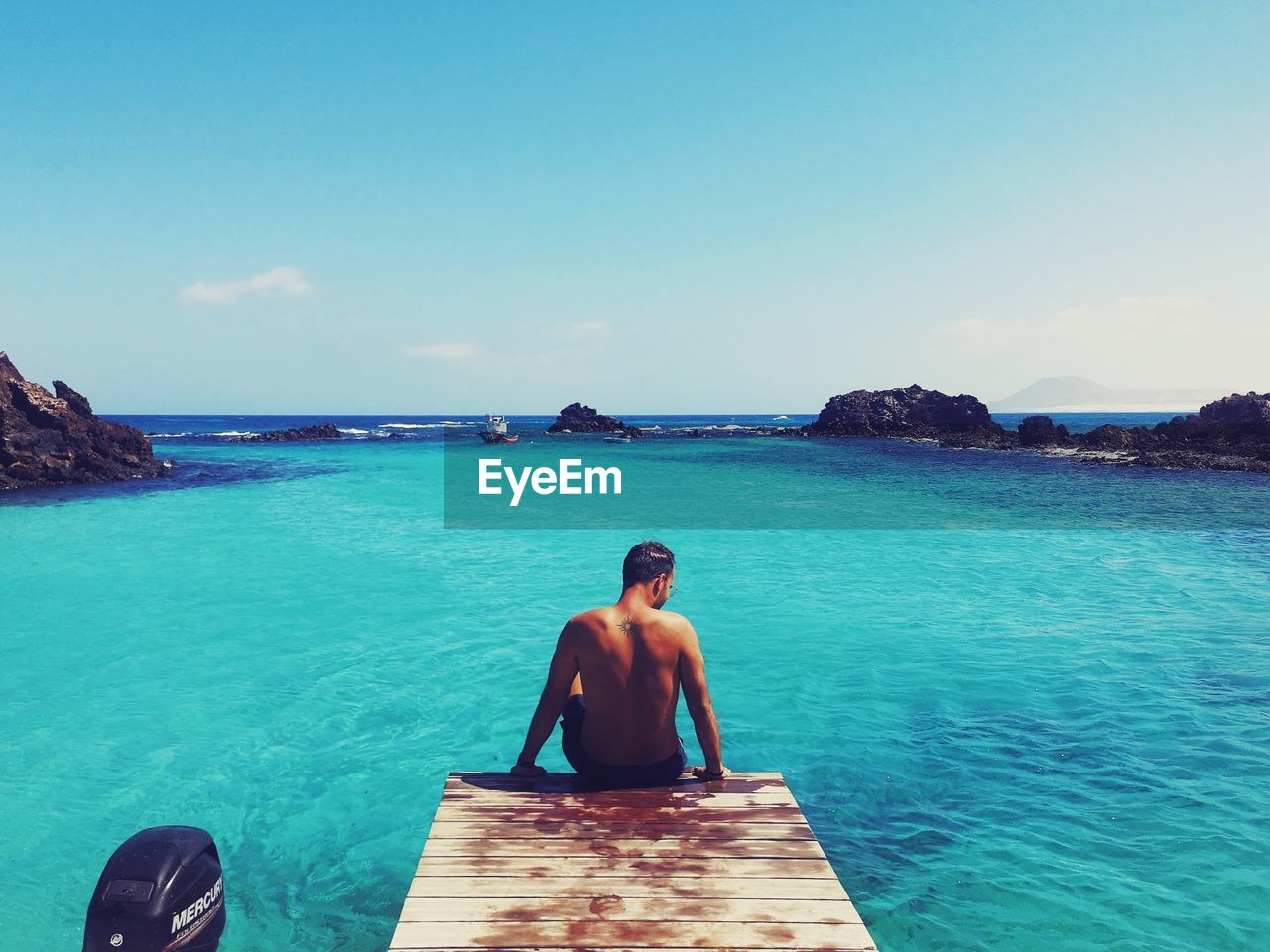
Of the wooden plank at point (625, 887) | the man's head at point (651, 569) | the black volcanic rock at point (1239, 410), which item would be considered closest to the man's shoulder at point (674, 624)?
the man's head at point (651, 569)

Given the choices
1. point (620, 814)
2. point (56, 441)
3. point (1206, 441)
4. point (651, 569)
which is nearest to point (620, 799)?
point (620, 814)

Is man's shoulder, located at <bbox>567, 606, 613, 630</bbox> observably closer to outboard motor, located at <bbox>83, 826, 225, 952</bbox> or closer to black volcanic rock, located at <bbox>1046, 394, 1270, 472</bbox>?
outboard motor, located at <bbox>83, 826, 225, 952</bbox>

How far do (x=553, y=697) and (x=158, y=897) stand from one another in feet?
8.30

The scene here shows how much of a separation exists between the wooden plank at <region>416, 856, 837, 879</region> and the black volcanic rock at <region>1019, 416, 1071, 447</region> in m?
65.9

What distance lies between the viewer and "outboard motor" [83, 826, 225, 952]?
416cm

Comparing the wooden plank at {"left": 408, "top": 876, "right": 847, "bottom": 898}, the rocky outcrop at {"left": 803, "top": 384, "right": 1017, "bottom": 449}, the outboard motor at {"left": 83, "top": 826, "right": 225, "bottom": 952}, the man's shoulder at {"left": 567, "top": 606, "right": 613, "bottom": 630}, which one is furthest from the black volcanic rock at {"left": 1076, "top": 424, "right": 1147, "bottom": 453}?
the outboard motor at {"left": 83, "top": 826, "right": 225, "bottom": 952}

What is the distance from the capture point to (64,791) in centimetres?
812

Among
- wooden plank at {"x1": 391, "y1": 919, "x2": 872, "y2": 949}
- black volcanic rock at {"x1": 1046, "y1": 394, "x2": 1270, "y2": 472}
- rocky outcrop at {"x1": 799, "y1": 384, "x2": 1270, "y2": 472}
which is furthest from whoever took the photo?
rocky outcrop at {"x1": 799, "y1": 384, "x2": 1270, "y2": 472}

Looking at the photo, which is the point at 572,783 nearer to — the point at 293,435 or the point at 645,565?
the point at 645,565

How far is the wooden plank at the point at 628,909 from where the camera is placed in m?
3.66

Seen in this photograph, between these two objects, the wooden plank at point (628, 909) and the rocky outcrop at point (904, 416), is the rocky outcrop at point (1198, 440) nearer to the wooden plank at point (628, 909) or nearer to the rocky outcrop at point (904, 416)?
the rocky outcrop at point (904, 416)

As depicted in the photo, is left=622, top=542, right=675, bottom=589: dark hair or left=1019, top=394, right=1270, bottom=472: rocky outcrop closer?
left=622, top=542, right=675, bottom=589: dark hair

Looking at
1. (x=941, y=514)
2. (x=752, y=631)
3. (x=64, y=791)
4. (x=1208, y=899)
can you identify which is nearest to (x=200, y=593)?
(x=64, y=791)

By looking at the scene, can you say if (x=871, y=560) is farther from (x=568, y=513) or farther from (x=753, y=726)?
(x=568, y=513)
